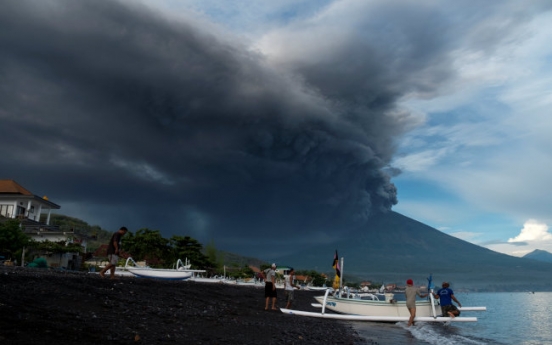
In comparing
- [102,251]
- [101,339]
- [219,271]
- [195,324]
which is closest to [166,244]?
[102,251]

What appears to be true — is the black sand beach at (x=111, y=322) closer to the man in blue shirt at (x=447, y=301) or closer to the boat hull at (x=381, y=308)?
the man in blue shirt at (x=447, y=301)

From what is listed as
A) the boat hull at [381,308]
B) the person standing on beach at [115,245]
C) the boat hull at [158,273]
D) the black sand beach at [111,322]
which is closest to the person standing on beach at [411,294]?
the boat hull at [381,308]

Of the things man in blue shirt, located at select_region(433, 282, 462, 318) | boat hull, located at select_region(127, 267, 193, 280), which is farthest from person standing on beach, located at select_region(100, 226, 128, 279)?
boat hull, located at select_region(127, 267, 193, 280)

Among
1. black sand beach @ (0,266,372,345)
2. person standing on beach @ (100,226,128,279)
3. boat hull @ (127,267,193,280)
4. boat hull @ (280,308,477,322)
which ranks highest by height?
person standing on beach @ (100,226,128,279)

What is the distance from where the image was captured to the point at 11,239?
144ft

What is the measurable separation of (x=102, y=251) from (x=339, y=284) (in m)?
53.7

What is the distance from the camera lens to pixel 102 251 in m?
73.3

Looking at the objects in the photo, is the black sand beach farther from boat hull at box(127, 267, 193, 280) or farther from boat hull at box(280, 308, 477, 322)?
boat hull at box(127, 267, 193, 280)

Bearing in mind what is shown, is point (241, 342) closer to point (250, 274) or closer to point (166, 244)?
point (166, 244)

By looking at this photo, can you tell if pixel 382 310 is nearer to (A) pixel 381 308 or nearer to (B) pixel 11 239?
(A) pixel 381 308

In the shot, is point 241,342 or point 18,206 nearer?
point 241,342

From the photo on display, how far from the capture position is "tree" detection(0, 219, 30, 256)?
4372 centimetres

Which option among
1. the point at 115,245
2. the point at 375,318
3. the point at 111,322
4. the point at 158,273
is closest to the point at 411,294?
the point at 375,318

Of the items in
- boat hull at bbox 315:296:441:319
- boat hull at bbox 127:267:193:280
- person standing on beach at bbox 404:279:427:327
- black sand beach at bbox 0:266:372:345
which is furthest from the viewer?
boat hull at bbox 127:267:193:280
